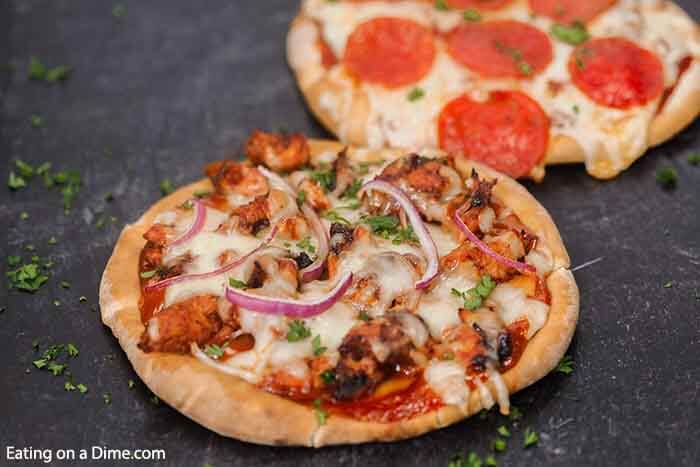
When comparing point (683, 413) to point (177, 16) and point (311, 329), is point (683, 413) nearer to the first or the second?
point (311, 329)

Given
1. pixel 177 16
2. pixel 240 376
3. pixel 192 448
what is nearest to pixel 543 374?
pixel 240 376

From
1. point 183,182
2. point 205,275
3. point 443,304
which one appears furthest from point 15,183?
point 443,304

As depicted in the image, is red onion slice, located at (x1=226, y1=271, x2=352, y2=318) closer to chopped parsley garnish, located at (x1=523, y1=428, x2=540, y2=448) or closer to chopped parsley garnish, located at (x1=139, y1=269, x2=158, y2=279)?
chopped parsley garnish, located at (x1=139, y1=269, x2=158, y2=279)

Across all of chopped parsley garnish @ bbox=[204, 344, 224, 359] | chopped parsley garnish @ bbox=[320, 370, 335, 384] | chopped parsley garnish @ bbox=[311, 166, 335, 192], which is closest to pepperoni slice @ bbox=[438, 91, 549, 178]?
chopped parsley garnish @ bbox=[311, 166, 335, 192]

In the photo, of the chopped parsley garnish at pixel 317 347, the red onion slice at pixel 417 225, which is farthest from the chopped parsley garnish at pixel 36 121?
the chopped parsley garnish at pixel 317 347

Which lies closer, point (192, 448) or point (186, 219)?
point (192, 448)
